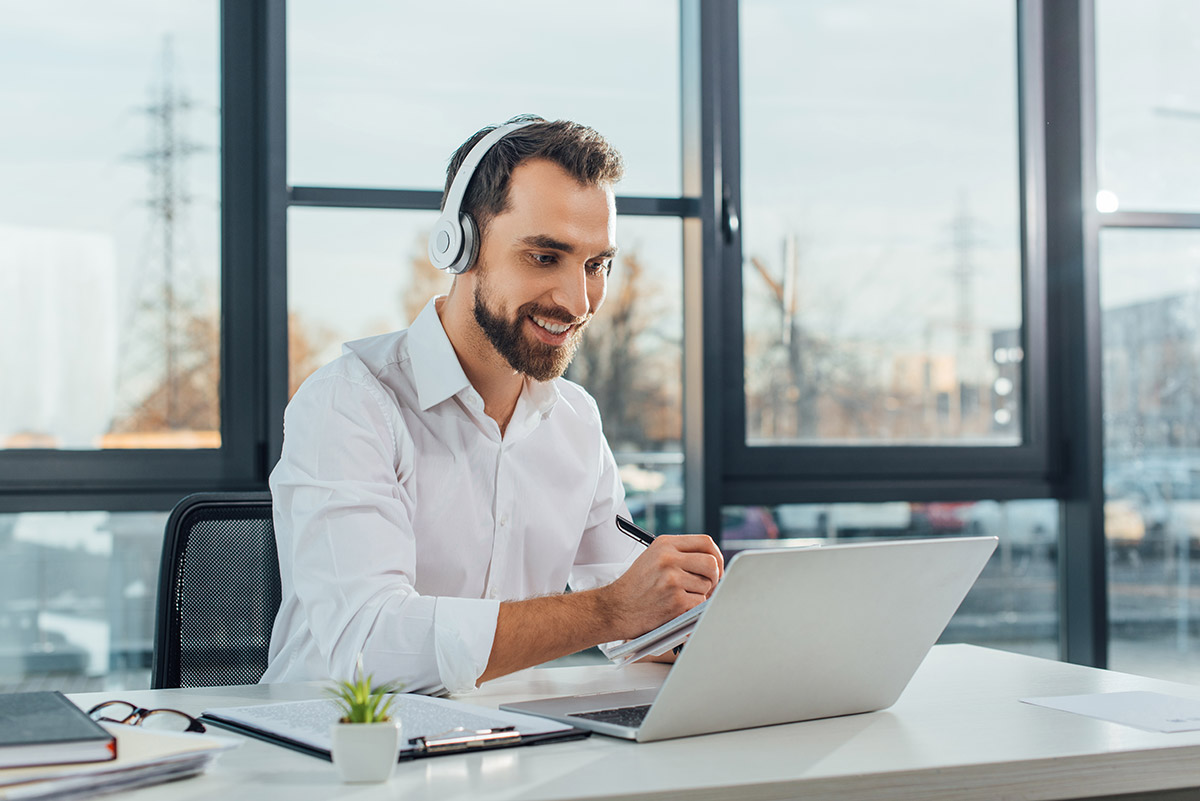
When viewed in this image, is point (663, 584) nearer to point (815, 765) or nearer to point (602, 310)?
point (815, 765)

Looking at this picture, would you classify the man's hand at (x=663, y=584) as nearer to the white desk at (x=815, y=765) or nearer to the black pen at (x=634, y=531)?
the white desk at (x=815, y=765)

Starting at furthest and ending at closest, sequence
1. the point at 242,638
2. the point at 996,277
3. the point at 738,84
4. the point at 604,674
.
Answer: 1. the point at 996,277
2. the point at 738,84
3. the point at 242,638
4. the point at 604,674

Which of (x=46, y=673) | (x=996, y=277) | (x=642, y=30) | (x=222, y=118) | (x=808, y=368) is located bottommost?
(x=46, y=673)

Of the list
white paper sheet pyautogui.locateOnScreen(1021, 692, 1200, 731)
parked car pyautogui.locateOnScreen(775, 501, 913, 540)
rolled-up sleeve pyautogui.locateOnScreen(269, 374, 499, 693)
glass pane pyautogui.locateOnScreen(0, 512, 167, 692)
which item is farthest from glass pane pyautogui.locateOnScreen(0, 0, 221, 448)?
white paper sheet pyautogui.locateOnScreen(1021, 692, 1200, 731)

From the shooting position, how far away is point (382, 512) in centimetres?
145

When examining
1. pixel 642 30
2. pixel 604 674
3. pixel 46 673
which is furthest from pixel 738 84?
pixel 46 673

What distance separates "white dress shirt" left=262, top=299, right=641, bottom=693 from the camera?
131 cm

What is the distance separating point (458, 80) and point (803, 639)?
2.16 metres

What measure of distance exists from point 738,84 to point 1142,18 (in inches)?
50.4

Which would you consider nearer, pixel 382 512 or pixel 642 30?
pixel 382 512

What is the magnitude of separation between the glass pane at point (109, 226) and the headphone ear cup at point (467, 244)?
3.75ft

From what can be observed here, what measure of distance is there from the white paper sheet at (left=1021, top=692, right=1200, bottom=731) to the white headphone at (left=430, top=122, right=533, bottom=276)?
1.03 metres

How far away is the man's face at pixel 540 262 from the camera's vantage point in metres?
1.70

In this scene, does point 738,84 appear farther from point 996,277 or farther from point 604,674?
point 604,674
